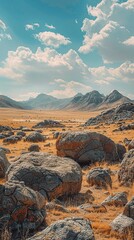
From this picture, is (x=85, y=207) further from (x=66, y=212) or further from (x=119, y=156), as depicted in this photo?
(x=119, y=156)

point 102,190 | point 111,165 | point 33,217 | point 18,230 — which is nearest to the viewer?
point 18,230

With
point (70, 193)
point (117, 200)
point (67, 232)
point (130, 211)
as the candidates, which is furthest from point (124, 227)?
point (70, 193)

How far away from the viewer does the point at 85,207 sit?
14648mm

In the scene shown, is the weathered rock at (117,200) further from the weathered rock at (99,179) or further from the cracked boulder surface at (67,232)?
the cracked boulder surface at (67,232)

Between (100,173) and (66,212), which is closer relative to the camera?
(66,212)

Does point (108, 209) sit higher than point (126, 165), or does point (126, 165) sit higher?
point (126, 165)

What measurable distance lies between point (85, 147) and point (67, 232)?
19337mm

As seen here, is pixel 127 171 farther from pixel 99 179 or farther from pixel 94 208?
pixel 94 208

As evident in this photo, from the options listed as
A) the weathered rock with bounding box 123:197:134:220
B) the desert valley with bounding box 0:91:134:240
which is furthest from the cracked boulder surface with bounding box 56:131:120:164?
the weathered rock with bounding box 123:197:134:220

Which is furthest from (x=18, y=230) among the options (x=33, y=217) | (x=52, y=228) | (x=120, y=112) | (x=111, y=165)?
(x=120, y=112)

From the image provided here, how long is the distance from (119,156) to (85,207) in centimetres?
1538

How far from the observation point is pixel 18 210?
1060cm

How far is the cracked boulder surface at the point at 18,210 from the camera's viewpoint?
10.4 m

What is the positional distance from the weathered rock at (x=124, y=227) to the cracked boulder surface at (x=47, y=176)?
5.17m
